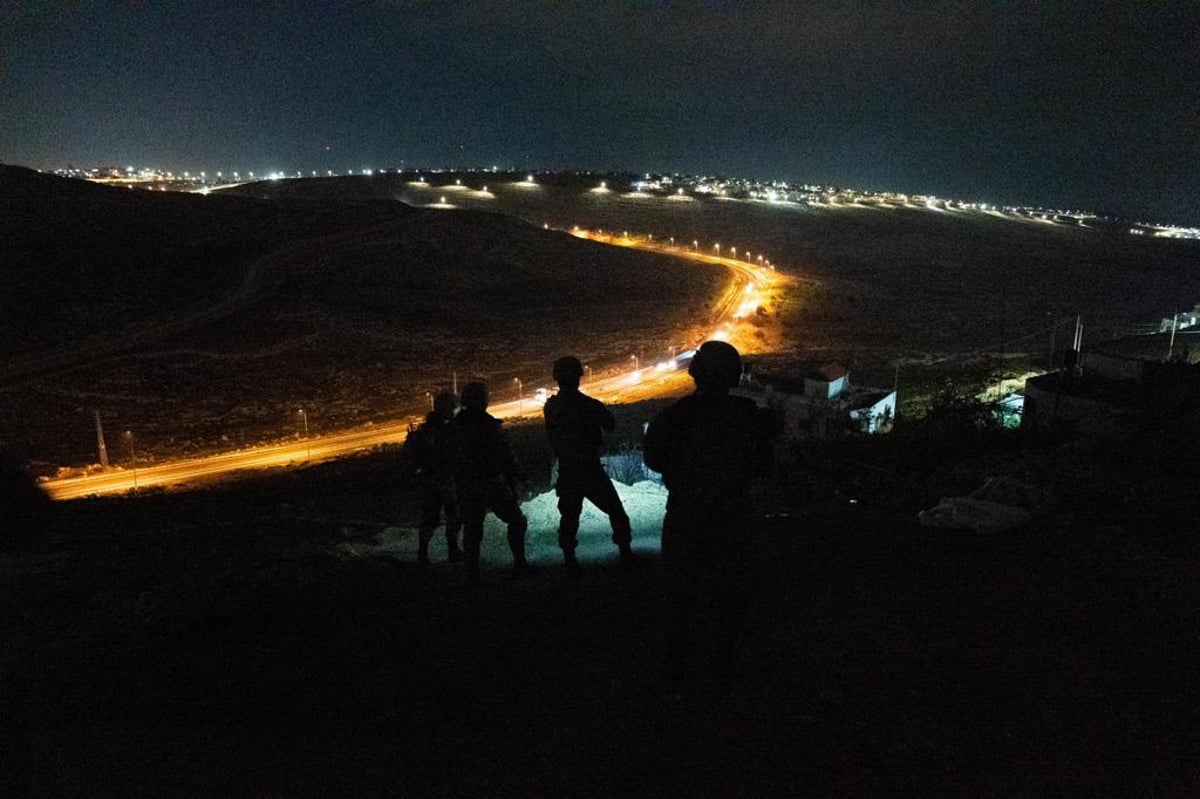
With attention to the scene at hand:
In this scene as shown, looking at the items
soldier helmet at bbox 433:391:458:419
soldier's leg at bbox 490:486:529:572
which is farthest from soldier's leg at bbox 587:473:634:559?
soldier helmet at bbox 433:391:458:419

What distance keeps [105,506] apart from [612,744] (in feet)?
59.9

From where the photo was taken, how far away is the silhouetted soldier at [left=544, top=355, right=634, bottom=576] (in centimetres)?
650

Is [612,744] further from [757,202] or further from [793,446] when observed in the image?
[757,202]

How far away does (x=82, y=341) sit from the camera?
4438 cm

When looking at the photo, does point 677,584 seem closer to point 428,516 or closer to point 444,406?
point 444,406

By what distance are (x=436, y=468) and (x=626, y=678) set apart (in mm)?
3825

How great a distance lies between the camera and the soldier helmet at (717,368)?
4.22 meters

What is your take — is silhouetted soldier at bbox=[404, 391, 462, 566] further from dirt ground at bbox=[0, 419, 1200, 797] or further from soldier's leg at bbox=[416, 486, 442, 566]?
dirt ground at bbox=[0, 419, 1200, 797]

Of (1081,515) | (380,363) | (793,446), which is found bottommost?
(380,363)

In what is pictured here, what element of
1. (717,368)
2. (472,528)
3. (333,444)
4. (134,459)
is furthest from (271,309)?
(717,368)

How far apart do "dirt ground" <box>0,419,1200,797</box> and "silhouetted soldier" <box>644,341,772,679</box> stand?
2.03 feet

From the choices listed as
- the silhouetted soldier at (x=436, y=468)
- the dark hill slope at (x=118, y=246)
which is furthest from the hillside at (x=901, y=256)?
the silhouetted soldier at (x=436, y=468)

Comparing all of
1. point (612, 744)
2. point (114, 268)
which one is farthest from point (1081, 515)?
point (114, 268)

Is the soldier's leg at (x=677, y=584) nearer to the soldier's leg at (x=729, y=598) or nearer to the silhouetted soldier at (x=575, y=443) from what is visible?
the soldier's leg at (x=729, y=598)
